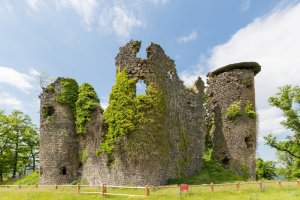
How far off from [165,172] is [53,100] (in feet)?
44.9

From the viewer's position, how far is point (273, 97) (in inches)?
1335

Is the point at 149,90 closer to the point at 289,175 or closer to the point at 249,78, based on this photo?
the point at 249,78

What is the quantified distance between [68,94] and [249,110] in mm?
17263

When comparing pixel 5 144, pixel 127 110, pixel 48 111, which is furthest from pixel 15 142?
pixel 127 110

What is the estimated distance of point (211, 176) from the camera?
26219 mm

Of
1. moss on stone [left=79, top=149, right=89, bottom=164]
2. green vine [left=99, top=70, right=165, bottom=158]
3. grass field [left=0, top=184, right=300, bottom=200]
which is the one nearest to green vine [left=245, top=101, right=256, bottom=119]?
grass field [left=0, top=184, right=300, bottom=200]

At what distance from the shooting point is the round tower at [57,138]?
27.6 metres

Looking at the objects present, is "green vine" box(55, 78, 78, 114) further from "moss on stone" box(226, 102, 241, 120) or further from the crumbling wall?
"moss on stone" box(226, 102, 241, 120)

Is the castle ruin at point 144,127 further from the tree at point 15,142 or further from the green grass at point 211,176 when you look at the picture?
the tree at point 15,142

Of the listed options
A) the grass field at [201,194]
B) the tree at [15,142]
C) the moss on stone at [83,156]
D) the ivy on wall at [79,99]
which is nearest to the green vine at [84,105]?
the ivy on wall at [79,99]

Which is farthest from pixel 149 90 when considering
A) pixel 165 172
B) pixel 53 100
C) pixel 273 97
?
pixel 273 97

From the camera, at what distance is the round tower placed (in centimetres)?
2764

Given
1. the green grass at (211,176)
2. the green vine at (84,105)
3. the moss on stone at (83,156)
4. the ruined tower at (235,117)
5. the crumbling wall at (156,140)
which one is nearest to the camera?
the crumbling wall at (156,140)

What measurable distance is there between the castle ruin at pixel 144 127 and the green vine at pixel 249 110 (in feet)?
0.89
